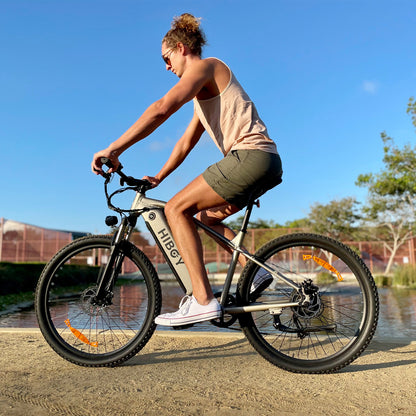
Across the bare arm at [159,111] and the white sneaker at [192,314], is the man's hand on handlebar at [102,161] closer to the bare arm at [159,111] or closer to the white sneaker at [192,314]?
the bare arm at [159,111]

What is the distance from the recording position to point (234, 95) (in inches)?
97.3

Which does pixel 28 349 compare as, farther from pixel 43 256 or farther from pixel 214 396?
pixel 43 256

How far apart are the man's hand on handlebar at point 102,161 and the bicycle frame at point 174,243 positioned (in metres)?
0.35

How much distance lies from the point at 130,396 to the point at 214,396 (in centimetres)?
39

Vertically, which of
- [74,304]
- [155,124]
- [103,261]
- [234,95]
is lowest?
[74,304]

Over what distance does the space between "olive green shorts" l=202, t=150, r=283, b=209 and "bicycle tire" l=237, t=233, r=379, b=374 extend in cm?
36

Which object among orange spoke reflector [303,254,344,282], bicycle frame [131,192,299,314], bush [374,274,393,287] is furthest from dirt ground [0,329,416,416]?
bush [374,274,393,287]

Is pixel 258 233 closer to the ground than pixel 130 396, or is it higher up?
higher up

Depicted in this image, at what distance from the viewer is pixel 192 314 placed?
93.6 inches

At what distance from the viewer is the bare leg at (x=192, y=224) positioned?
242 centimetres

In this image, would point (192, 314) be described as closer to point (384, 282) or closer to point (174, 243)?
point (174, 243)

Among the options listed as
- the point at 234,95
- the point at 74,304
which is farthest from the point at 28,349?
the point at 234,95

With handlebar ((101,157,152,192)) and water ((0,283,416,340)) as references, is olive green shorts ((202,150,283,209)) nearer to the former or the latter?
handlebar ((101,157,152,192))

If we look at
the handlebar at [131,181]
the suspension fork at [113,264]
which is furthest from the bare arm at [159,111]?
the suspension fork at [113,264]
